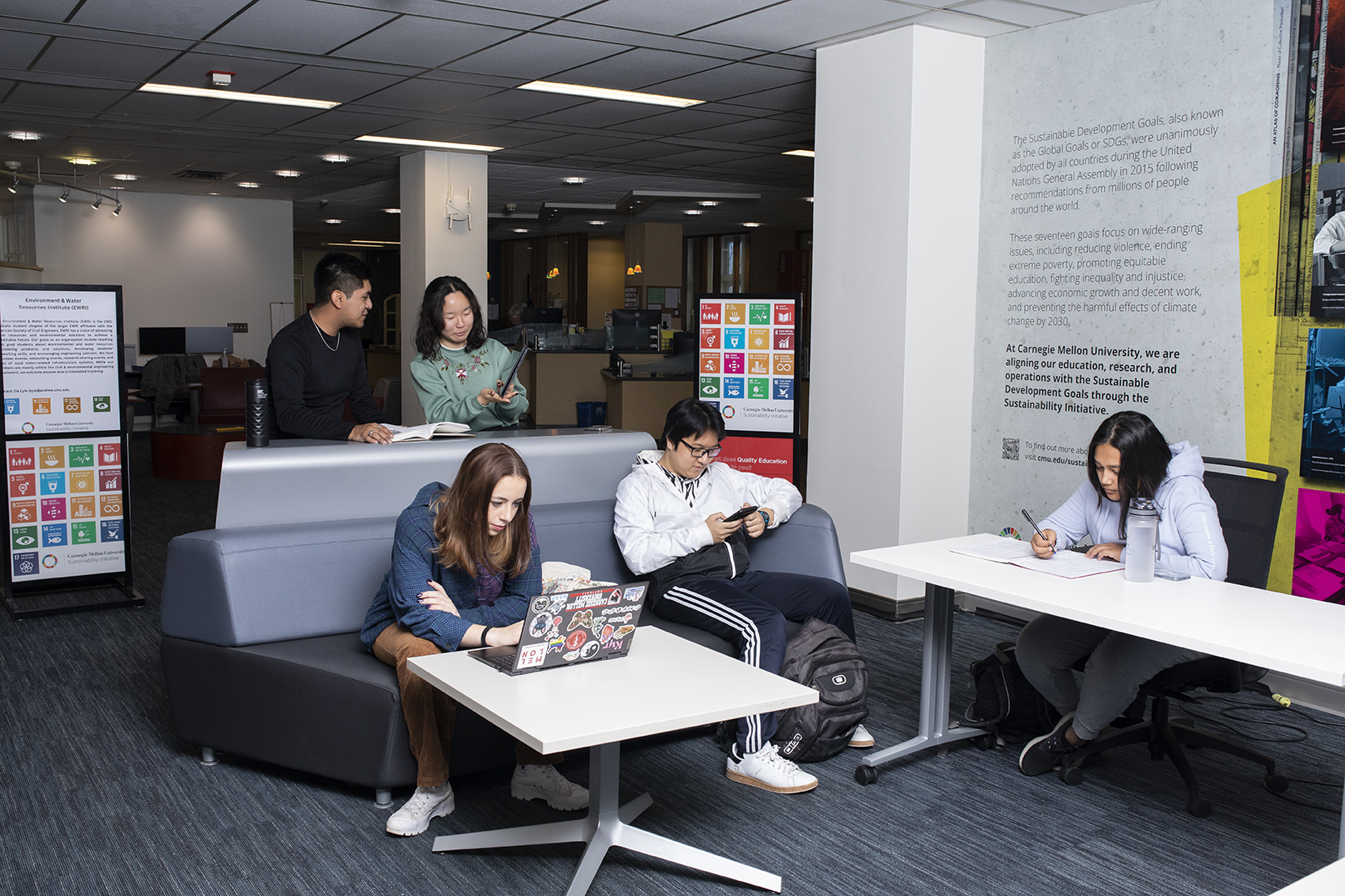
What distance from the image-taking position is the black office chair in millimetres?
3242

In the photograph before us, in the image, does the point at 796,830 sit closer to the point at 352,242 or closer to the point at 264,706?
the point at 264,706

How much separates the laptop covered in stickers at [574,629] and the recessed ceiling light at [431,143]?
698 centimetres

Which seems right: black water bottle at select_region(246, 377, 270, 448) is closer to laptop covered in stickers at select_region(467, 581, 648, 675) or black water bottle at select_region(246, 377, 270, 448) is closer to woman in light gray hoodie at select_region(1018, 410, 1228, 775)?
laptop covered in stickers at select_region(467, 581, 648, 675)

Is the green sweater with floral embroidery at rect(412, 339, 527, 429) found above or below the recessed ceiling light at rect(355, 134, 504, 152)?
below

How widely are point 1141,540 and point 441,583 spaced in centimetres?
206

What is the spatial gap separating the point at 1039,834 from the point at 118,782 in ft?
9.35

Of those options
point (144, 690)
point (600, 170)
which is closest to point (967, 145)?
point (144, 690)

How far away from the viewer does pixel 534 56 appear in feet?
19.4

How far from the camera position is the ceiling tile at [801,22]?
4898mm

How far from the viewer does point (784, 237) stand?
57.2 feet

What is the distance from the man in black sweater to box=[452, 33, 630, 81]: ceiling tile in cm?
192

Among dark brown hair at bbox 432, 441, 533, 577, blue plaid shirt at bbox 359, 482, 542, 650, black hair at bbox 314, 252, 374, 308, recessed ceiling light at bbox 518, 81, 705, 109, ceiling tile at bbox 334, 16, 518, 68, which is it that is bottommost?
blue plaid shirt at bbox 359, 482, 542, 650

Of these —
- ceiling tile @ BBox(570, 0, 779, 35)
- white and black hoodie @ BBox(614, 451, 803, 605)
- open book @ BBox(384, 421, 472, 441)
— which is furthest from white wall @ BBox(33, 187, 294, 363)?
white and black hoodie @ BBox(614, 451, 803, 605)

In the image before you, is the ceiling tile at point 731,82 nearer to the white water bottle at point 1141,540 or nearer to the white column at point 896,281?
the white column at point 896,281
